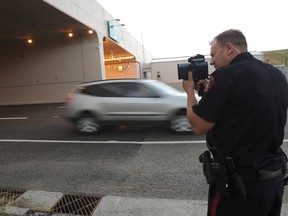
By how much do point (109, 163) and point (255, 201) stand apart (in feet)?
14.7

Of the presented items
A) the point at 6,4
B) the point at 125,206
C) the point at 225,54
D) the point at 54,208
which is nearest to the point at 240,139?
the point at 225,54

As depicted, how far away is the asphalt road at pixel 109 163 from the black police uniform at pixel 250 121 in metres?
2.51

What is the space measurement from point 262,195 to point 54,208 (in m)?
3.02

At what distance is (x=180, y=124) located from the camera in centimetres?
837

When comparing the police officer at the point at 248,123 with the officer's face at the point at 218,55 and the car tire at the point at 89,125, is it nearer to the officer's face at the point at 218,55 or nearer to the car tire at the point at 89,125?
the officer's face at the point at 218,55

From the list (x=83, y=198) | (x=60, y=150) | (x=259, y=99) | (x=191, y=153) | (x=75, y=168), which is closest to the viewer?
(x=259, y=99)

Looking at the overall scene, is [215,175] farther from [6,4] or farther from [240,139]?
[6,4]

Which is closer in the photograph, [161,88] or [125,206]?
[125,206]

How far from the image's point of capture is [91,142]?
26.4 ft

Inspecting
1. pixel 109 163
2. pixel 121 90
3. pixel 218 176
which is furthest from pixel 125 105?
pixel 218 176

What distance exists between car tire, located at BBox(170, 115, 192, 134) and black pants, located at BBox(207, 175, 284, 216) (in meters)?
6.29

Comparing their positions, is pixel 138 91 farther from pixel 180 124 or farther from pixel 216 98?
pixel 216 98

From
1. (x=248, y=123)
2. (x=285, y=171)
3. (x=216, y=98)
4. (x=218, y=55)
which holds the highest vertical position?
(x=218, y=55)

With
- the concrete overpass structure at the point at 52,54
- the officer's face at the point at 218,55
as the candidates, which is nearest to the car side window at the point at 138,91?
the officer's face at the point at 218,55
